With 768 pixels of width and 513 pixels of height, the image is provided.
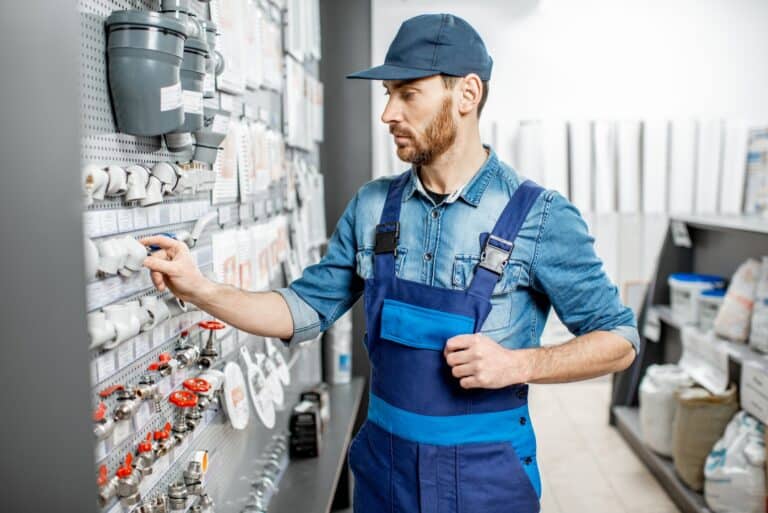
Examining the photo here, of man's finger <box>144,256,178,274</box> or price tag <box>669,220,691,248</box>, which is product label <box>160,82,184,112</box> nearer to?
man's finger <box>144,256,178,274</box>

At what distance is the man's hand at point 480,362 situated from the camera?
1557 mm

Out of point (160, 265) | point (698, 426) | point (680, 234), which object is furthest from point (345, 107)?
point (160, 265)

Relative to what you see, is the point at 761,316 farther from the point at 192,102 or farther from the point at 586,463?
the point at 192,102

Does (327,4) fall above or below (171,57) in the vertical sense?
above

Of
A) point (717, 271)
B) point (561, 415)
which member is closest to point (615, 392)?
point (561, 415)

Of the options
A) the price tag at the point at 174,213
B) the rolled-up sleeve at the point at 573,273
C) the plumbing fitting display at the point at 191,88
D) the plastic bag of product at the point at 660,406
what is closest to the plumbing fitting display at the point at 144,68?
the plumbing fitting display at the point at 191,88

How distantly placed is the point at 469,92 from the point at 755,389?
2.23m

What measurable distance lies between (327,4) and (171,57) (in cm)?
317

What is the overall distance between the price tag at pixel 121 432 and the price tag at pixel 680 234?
384cm

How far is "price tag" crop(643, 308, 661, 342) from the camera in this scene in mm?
4598

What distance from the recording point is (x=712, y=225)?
3.89 m

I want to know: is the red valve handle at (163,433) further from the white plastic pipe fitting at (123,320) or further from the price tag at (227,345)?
the price tag at (227,345)

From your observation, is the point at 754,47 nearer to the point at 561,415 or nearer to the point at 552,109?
the point at 552,109

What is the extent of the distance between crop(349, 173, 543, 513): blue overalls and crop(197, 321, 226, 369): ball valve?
48 cm
